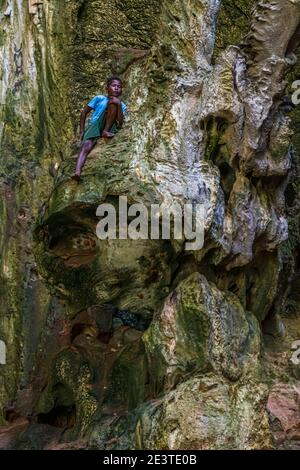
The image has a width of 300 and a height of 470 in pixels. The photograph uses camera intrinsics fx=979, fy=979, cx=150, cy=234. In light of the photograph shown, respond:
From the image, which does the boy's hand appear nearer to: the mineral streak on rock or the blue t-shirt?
the blue t-shirt

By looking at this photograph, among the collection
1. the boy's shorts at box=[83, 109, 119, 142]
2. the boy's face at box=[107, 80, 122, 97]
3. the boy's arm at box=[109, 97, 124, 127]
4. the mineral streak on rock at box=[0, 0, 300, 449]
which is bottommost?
the mineral streak on rock at box=[0, 0, 300, 449]

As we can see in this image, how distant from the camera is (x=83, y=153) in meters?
8.82

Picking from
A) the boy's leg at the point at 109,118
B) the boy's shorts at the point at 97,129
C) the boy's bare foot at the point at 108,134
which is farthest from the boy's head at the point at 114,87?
the boy's bare foot at the point at 108,134

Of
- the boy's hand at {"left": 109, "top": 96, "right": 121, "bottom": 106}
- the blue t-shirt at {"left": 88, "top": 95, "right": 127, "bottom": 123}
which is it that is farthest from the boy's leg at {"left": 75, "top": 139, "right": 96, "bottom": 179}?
the boy's hand at {"left": 109, "top": 96, "right": 121, "bottom": 106}

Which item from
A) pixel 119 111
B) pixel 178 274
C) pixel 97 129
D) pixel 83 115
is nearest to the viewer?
pixel 178 274

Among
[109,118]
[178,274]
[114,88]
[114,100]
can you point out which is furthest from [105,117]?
[178,274]

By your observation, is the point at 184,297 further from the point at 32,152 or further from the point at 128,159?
the point at 32,152

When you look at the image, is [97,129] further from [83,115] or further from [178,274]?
[178,274]

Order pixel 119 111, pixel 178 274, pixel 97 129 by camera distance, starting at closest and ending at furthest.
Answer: pixel 178 274
pixel 119 111
pixel 97 129

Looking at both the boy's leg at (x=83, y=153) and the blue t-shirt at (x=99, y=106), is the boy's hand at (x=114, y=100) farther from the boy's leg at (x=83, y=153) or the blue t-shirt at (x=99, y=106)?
the boy's leg at (x=83, y=153)

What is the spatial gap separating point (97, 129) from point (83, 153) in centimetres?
31

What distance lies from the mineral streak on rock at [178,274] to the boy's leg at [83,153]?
9 cm

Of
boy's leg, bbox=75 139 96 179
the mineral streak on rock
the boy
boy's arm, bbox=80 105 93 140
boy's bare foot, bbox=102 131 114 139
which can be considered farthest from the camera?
boy's arm, bbox=80 105 93 140

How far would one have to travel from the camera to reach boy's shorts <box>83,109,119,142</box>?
29.5 feet
